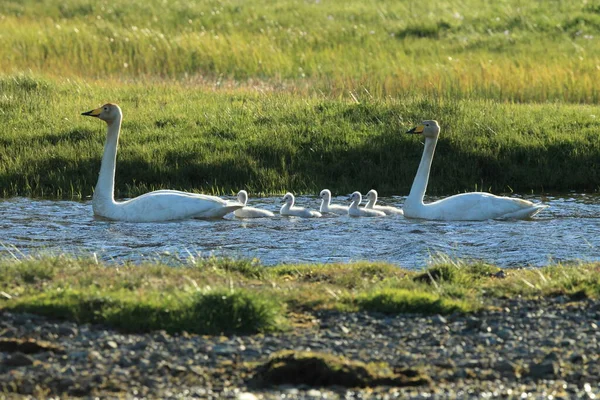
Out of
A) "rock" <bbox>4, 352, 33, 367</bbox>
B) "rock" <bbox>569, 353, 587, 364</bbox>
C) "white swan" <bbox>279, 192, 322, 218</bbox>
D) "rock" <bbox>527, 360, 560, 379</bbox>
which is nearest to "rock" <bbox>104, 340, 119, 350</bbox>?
"rock" <bbox>4, 352, 33, 367</bbox>

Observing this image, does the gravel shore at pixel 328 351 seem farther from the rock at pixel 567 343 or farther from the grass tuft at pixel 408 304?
the grass tuft at pixel 408 304

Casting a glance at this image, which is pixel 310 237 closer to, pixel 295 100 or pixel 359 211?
pixel 359 211

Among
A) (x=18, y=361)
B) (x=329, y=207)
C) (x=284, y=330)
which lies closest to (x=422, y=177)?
(x=329, y=207)

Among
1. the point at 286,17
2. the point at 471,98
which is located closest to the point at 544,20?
the point at 286,17

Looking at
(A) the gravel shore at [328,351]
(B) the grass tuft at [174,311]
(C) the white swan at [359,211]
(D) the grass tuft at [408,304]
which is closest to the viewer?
(A) the gravel shore at [328,351]

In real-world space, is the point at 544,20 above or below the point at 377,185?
above

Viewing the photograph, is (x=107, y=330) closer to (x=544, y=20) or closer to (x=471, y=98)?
(x=471, y=98)

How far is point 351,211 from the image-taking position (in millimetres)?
14266

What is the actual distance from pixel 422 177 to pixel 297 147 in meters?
3.08

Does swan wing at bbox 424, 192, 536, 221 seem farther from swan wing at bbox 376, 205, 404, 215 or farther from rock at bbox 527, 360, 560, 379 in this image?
rock at bbox 527, 360, 560, 379

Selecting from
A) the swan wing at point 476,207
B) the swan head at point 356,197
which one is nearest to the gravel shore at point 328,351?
the swan wing at point 476,207

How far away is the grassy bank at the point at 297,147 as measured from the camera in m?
16.3

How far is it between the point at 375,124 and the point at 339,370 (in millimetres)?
11542

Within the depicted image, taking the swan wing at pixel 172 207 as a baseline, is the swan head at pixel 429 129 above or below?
above
